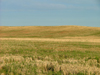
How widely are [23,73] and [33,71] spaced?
56cm

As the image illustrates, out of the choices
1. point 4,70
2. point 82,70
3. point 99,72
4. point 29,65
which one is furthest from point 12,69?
point 99,72

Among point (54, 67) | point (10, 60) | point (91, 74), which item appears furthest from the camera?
point (10, 60)

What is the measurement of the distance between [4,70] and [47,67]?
230 centimetres

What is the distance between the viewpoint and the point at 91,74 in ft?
28.6

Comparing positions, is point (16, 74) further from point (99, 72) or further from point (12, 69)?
point (99, 72)

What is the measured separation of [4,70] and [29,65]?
1447mm

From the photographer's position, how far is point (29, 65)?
1051cm

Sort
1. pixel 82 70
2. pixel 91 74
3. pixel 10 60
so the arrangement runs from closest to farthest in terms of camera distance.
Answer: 1. pixel 91 74
2. pixel 82 70
3. pixel 10 60

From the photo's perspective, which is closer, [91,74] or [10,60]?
[91,74]

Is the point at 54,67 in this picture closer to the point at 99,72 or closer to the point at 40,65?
the point at 40,65

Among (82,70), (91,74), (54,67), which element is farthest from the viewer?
(54,67)

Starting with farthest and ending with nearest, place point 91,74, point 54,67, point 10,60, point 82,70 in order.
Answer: point 10,60 < point 54,67 < point 82,70 < point 91,74

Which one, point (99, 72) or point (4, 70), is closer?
point (99, 72)

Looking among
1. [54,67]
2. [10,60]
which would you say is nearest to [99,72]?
[54,67]
